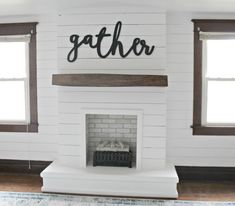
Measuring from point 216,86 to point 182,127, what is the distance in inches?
29.4

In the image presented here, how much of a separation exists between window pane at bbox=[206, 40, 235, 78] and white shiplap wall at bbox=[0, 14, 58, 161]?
2211 millimetres

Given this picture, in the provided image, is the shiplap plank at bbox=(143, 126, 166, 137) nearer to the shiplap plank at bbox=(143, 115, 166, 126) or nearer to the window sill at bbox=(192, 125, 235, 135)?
the shiplap plank at bbox=(143, 115, 166, 126)

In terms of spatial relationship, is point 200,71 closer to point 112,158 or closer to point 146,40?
point 146,40

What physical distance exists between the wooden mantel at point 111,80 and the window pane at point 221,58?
87 centimetres

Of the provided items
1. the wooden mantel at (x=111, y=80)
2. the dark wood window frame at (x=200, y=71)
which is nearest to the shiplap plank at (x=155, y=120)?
the wooden mantel at (x=111, y=80)

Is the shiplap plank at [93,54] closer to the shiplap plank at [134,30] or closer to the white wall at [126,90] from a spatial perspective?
the white wall at [126,90]

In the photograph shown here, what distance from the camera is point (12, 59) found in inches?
171

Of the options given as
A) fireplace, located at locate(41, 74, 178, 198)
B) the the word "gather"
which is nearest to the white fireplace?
fireplace, located at locate(41, 74, 178, 198)

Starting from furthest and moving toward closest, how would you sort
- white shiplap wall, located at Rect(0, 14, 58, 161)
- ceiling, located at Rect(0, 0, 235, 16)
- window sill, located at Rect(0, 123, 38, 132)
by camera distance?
window sill, located at Rect(0, 123, 38, 132) → white shiplap wall, located at Rect(0, 14, 58, 161) → ceiling, located at Rect(0, 0, 235, 16)

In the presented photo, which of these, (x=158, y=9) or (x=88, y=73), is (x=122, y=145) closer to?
(x=88, y=73)

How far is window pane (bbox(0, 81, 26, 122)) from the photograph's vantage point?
4.38m

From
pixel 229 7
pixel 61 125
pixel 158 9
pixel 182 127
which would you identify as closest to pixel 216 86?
pixel 182 127

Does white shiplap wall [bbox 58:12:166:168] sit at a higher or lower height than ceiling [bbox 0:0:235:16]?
lower

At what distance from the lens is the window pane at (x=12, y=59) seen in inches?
170
